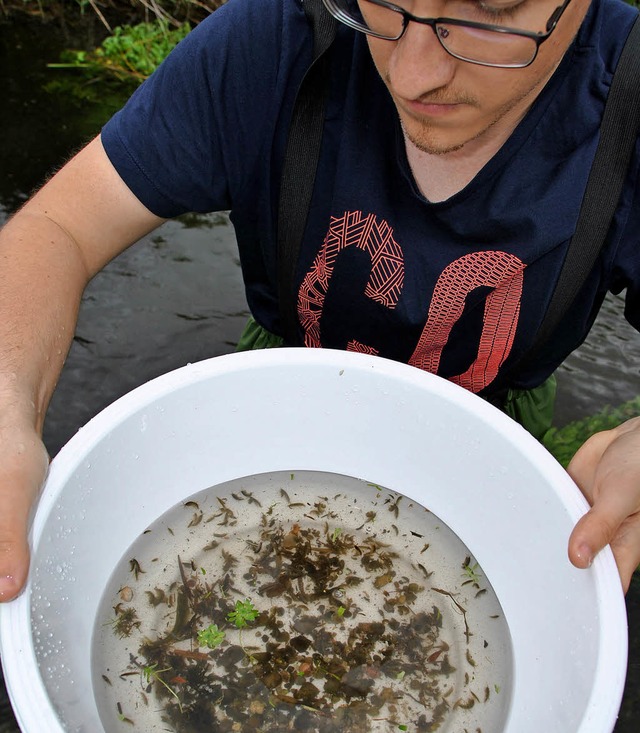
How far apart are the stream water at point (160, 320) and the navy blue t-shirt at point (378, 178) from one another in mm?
829

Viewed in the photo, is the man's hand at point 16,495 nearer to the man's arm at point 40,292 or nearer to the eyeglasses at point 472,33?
the man's arm at point 40,292

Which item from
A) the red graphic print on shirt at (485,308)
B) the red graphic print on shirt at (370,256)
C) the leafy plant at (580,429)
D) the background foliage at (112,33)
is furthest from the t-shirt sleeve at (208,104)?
the background foliage at (112,33)

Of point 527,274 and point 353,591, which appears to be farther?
point 353,591

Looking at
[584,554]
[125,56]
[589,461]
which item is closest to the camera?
[584,554]

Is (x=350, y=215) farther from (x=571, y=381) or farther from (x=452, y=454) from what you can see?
(x=571, y=381)

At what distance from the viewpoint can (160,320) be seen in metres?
2.26

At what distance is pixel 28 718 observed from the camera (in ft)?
2.83

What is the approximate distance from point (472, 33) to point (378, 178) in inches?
15.6

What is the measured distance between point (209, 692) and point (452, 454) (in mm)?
612

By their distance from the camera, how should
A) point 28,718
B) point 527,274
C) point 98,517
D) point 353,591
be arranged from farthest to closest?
point 353,591, point 527,274, point 98,517, point 28,718

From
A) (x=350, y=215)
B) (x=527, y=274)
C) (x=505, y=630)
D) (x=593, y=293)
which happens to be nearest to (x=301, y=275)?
(x=350, y=215)

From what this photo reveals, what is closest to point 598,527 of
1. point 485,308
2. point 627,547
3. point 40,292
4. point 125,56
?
point 627,547

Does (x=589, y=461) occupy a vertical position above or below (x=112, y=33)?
below

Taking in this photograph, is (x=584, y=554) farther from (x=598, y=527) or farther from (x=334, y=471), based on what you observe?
(x=334, y=471)
